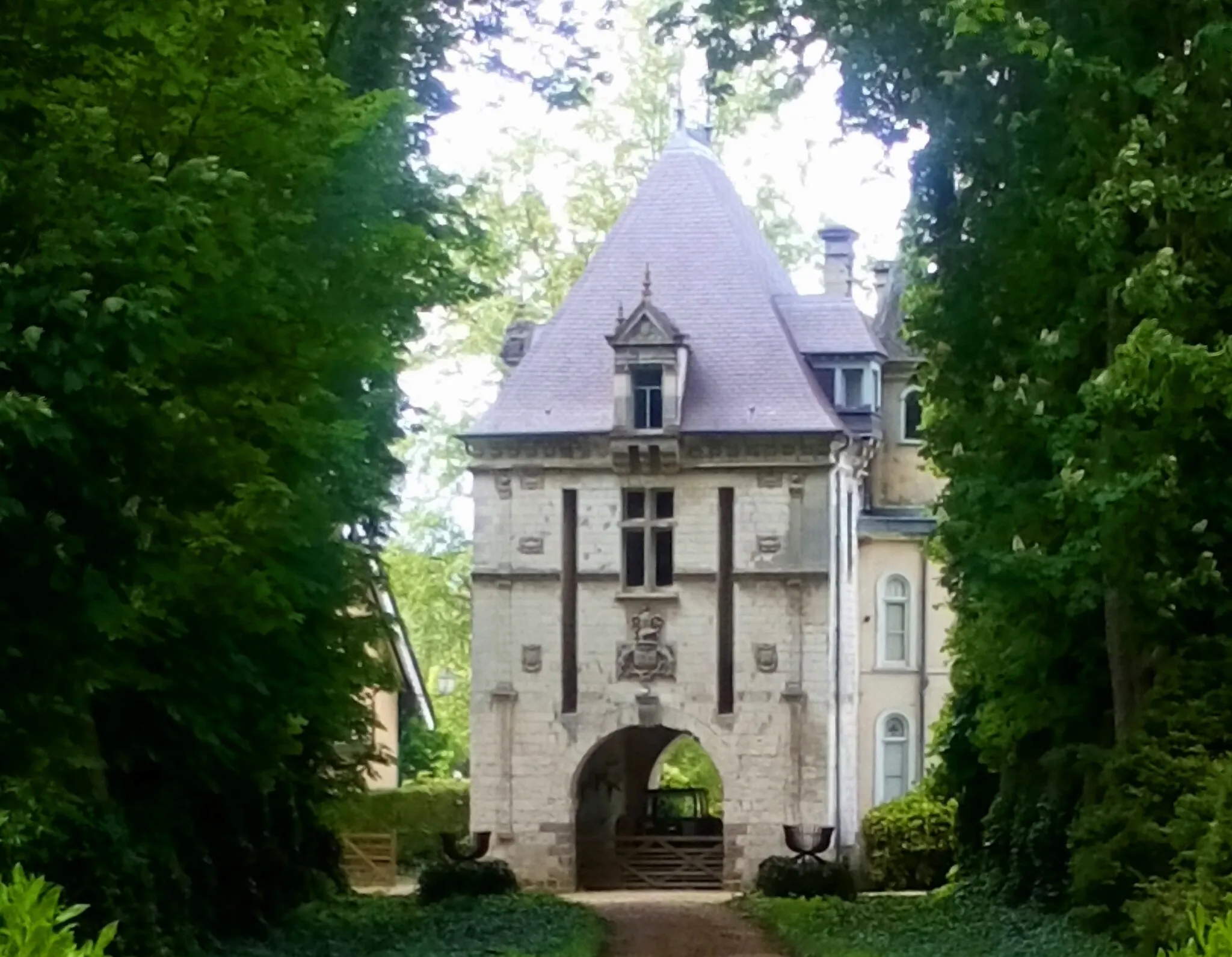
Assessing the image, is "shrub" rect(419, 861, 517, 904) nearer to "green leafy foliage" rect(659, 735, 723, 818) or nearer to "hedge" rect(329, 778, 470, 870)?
"hedge" rect(329, 778, 470, 870)

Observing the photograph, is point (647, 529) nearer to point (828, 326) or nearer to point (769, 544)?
point (769, 544)

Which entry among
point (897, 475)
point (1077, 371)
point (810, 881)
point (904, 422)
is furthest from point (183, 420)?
point (897, 475)

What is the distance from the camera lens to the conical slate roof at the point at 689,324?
108ft

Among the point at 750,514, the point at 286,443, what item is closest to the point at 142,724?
the point at 286,443

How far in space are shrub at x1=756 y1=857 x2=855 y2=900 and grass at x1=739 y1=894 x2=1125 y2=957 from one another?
200 cm

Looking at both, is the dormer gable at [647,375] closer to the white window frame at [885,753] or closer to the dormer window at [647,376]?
the dormer window at [647,376]

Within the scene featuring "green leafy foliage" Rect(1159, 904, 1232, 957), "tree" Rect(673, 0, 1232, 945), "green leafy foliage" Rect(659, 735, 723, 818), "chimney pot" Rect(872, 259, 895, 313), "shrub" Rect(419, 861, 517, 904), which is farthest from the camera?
"green leafy foliage" Rect(659, 735, 723, 818)

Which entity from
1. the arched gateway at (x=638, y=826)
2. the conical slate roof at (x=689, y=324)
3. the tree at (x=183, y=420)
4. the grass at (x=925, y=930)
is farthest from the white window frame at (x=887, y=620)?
the tree at (x=183, y=420)

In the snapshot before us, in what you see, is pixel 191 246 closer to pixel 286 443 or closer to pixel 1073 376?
pixel 286 443

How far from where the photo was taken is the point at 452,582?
140ft

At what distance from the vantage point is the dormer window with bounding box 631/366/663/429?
3284 cm

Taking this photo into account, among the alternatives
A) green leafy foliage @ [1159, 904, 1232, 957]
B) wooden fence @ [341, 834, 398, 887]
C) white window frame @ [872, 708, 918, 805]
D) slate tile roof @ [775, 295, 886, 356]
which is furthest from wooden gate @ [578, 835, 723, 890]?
green leafy foliage @ [1159, 904, 1232, 957]

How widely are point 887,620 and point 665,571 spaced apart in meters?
5.69

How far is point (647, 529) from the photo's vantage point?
33.0 m
